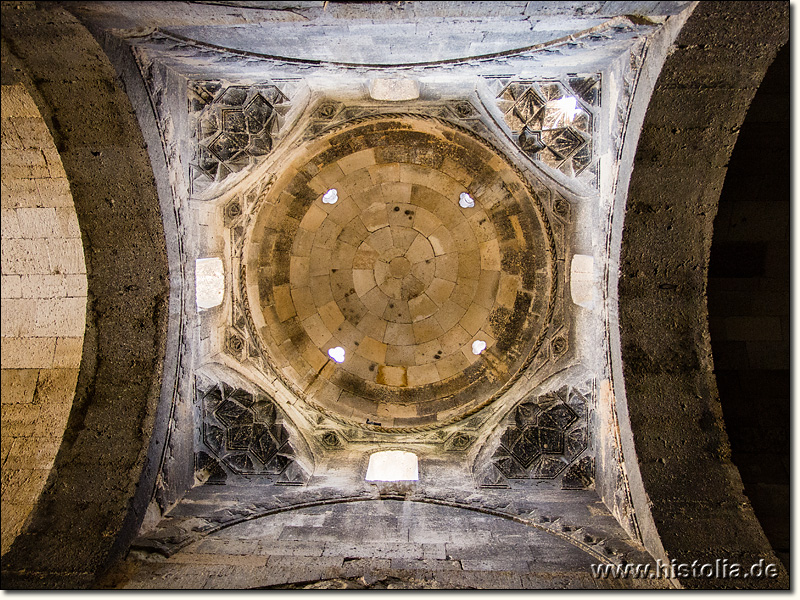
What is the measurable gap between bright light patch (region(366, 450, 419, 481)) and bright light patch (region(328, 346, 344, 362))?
6.26ft

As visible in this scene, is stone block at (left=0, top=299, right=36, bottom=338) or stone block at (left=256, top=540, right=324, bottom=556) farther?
stone block at (left=0, top=299, right=36, bottom=338)

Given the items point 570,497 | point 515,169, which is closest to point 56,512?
point 570,497

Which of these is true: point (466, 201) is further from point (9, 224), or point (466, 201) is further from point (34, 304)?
point (9, 224)

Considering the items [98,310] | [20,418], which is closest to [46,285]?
[98,310]

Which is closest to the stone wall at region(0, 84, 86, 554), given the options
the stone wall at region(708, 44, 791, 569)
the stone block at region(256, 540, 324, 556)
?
the stone block at region(256, 540, 324, 556)

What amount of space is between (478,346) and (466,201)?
A: 275 centimetres

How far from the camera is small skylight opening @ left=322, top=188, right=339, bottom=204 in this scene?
8.47 metres

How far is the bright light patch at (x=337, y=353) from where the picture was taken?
8734 mm

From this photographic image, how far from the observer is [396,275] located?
8695 millimetres

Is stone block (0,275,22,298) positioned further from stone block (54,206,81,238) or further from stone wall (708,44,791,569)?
stone wall (708,44,791,569)

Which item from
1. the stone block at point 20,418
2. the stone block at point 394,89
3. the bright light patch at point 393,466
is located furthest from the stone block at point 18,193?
the bright light patch at point 393,466

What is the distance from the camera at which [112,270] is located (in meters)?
6.26

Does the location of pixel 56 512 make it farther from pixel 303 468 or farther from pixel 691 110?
pixel 691 110

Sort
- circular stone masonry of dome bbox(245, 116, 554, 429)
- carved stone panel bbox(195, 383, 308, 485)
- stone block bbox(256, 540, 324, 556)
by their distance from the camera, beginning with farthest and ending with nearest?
1. circular stone masonry of dome bbox(245, 116, 554, 429)
2. carved stone panel bbox(195, 383, 308, 485)
3. stone block bbox(256, 540, 324, 556)
